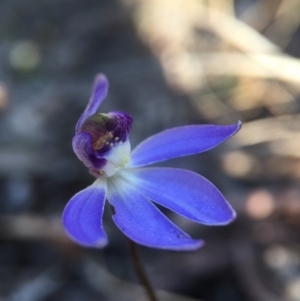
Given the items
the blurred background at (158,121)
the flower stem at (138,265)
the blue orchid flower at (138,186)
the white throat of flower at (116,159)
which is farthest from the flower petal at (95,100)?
the blurred background at (158,121)

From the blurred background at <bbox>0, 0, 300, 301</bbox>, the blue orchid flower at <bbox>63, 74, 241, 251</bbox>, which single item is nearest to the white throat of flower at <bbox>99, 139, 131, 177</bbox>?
the blue orchid flower at <bbox>63, 74, 241, 251</bbox>

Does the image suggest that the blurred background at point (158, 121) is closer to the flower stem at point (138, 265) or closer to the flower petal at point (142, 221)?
the flower stem at point (138, 265)

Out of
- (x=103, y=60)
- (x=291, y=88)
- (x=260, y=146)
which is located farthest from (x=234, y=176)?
(x=103, y=60)

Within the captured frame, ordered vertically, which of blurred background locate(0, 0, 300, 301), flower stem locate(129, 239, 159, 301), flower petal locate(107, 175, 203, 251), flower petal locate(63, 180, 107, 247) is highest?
flower petal locate(63, 180, 107, 247)

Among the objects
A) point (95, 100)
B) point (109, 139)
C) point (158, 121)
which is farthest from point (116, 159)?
point (158, 121)

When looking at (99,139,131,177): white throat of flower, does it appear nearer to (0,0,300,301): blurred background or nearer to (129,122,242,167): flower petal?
(129,122,242,167): flower petal

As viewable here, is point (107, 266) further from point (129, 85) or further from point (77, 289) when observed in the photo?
point (129, 85)

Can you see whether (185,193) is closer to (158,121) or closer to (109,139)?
(109,139)
